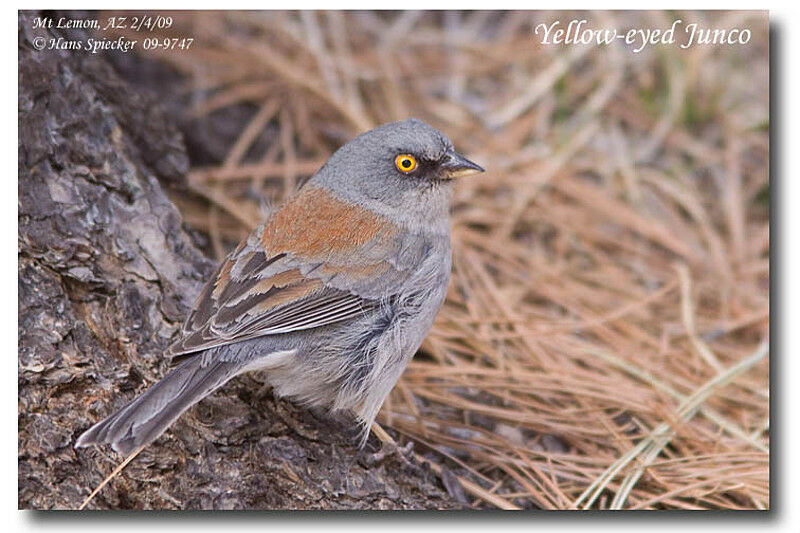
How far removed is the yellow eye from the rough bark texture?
85cm

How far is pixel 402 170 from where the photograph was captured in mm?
3160

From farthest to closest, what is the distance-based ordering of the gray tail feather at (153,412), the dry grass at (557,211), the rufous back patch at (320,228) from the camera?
the dry grass at (557,211), the rufous back patch at (320,228), the gray tail feather at (153,412)

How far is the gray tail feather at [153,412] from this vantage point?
2.41 m

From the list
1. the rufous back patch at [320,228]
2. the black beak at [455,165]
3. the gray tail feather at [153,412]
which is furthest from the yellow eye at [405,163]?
the gray tail feather at [153,412]

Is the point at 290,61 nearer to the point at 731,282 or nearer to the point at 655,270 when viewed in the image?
the point at 655,270

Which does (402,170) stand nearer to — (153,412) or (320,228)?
(320,228)

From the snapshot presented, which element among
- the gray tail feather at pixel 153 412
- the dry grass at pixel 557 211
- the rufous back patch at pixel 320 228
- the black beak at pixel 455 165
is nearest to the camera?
the gray tail feather at pixel 153 412

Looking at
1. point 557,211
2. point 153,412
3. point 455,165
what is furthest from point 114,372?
point 557,211

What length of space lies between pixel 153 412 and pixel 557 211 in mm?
2474

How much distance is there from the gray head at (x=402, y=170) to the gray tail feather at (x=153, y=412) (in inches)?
38.3

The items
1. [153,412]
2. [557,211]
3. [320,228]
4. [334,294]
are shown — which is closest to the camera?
[153,412]

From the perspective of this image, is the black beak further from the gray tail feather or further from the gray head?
the gray tail feather

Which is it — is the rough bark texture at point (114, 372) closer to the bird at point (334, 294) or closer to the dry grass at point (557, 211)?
the bird at point (334, 294)
